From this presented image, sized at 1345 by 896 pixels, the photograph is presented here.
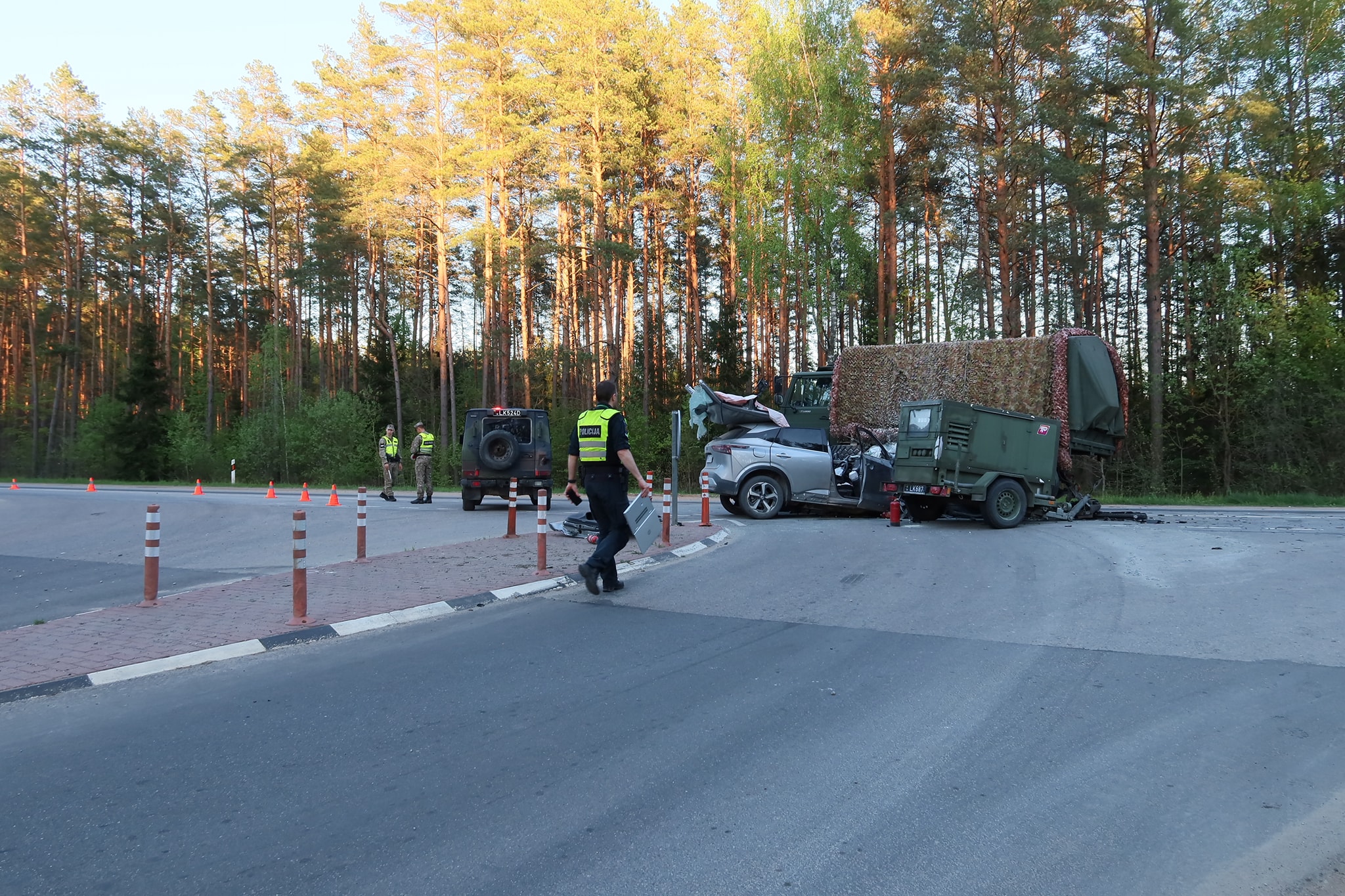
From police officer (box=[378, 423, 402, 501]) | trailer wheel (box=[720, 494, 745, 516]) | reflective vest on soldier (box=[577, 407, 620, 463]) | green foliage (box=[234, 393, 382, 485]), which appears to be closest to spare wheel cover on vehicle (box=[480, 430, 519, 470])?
police officer (box=[378, 423, 402, 501])

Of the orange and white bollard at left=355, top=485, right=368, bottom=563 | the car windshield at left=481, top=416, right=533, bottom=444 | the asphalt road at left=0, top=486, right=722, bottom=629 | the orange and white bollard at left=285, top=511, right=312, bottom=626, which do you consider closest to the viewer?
the orange and white bollard at left=285, top=511, right=312, bottom=626

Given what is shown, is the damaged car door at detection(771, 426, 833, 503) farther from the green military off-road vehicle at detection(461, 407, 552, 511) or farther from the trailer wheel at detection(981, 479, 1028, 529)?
the green military off-road vehicle at detection(461, 407, 552, 511)

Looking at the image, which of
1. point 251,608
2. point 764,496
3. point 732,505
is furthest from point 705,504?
point 251,608

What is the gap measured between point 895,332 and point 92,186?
135 feet

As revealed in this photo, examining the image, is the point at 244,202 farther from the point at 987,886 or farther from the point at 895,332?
the point at 987,886

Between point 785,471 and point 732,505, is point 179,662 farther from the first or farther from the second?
point 732,505

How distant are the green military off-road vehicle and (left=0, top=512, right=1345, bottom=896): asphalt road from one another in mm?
11373

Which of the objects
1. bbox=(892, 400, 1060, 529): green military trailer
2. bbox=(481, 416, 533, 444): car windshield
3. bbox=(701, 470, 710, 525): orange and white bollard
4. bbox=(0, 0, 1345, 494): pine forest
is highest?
bbox=(0, 0, 1345, 494): pine forest

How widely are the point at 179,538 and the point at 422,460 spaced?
6.43 metres

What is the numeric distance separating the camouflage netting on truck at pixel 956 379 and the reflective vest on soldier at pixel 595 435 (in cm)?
1024

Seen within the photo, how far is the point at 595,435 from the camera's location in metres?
8.27

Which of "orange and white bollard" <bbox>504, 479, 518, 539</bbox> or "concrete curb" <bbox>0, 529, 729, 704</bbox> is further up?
"orange and white bollard" <bbox>504, 479, 518, 539</bbox>

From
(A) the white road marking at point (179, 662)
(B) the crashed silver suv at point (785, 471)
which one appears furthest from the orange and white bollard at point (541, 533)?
(B) the crashed silver suv at point (785, 471)

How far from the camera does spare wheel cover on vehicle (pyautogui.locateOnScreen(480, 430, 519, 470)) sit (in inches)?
729
